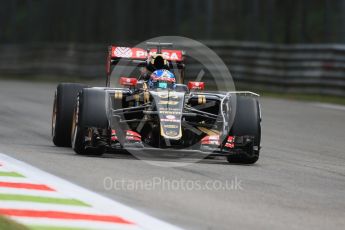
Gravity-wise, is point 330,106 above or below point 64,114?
below

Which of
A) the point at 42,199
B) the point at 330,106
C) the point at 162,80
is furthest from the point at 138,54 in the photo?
the point at 330,106

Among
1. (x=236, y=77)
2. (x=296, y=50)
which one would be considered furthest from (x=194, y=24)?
(x=296, y=50)

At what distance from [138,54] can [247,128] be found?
2569 mm

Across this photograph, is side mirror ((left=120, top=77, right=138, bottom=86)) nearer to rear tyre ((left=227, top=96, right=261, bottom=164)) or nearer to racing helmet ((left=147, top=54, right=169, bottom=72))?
racing helmet ((left=147, top=54, right=169, bottom=72))

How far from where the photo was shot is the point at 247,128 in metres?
12.0

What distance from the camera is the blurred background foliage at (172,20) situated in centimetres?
2564

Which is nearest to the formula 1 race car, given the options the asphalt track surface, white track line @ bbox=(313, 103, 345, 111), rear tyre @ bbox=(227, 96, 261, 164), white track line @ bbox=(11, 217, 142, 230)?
rear tyre @ bbox=(227, 96, 261, 164)

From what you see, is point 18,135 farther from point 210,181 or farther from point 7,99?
point 7,99

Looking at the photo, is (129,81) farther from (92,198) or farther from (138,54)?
(92,198)

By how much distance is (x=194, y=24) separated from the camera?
30.7 meters

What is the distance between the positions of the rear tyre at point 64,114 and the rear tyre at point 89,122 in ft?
4.00

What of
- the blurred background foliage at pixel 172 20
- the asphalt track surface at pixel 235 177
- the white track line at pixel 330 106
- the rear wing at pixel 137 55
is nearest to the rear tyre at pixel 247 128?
the asphalt track surface at pixel 235 177

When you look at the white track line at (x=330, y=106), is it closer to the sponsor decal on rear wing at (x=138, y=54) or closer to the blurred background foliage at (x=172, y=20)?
the blurred background foliage at (x=172, y=20)

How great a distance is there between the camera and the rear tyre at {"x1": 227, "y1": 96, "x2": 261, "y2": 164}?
12.0 meters
